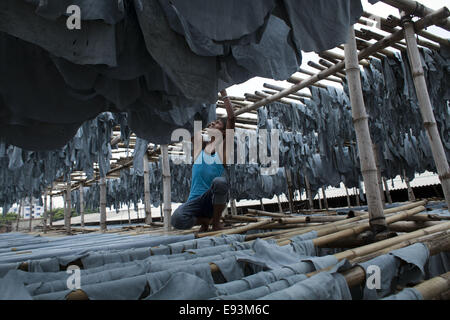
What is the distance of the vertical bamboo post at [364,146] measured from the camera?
2633 mm

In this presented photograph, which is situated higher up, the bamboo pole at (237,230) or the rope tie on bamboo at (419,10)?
the rope tie on bamboo at (419,10)

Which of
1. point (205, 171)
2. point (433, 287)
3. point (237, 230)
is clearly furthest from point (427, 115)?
point (205, 171)

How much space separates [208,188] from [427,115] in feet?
9.69

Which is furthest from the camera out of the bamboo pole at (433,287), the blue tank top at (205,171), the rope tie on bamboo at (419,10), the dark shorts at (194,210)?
the blue tank top at (205,171)

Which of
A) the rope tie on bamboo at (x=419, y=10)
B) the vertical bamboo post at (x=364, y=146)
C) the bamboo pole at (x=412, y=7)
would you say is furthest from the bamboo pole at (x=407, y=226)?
the rope tie on bamboo at (x=419, y=10)

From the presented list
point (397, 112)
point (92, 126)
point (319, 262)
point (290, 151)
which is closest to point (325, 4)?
point (319, 262)

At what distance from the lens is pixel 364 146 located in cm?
281

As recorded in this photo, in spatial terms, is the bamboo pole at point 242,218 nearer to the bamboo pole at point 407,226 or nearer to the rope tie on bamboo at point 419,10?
the bamboo pole at point 407,226

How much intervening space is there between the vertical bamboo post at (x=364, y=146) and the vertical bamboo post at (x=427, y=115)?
962 millimetres

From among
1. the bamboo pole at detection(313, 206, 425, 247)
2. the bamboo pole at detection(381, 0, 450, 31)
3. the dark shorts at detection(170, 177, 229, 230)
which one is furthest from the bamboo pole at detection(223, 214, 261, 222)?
the bamboo pole at detection(381, 0, 450, 31)

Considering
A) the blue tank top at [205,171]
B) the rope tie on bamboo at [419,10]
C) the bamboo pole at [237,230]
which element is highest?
the rope tie on bamboo at [419,10]

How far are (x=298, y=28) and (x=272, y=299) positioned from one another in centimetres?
133

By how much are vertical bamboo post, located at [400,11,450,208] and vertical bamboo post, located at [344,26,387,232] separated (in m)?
0.96

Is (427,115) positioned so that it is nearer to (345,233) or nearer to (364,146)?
(364,146)
